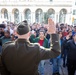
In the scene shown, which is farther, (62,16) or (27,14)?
(27,14)

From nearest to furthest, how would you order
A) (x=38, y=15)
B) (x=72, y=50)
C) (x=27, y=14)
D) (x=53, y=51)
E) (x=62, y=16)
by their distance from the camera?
(x=53, y=51) → (x=72, y=50) → (x=62, y=16) → (x=38, y=15) → (x=27, y=14)

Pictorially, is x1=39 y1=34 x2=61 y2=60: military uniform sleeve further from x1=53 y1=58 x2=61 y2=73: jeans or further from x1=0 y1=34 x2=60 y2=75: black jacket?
x1=53 y1=58 x2=61 y2=73: jeans

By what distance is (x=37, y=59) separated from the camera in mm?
1983

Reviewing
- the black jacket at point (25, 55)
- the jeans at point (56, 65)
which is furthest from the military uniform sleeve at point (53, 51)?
the jeans at point (56, 65)

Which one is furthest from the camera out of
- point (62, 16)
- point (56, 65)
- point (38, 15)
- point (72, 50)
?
point (38, 15)

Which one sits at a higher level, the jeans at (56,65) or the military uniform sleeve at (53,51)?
the military uniform sleeve at (53,51)

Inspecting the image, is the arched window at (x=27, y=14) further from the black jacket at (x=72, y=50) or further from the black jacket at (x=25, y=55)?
the black jacket at (x=25, y=55)

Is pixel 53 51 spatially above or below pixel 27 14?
below

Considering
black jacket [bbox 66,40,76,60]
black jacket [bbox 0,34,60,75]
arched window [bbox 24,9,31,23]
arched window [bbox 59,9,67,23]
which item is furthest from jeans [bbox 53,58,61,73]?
arched window [bbox 24,9,31,23]

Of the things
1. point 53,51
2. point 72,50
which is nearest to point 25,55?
point 53,51

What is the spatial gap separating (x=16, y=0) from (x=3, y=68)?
5055cm

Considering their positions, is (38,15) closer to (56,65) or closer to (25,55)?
(56,65)

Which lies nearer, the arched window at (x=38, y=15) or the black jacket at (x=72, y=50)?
the black jacket at (x=72, y=50)

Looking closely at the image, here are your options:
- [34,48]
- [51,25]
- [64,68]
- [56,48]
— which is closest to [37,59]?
[34,48]
